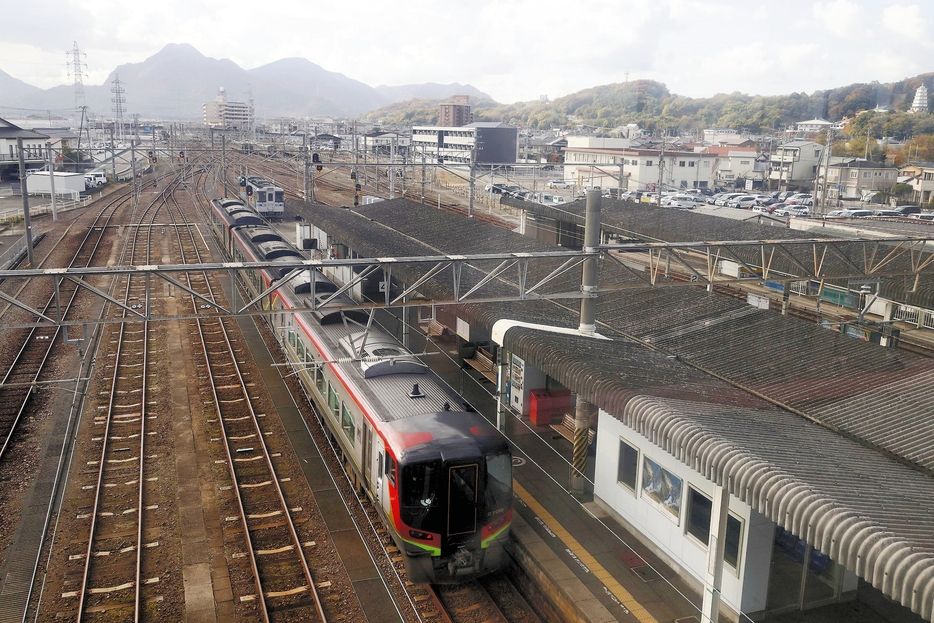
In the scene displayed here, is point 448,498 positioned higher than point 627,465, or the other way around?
point 448,498

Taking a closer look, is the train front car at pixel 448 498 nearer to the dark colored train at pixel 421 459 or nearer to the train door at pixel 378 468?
the dark colored train at pixel 421 459

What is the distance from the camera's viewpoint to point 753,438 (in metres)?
6.68

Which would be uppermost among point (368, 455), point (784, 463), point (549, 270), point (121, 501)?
point (549, 270)

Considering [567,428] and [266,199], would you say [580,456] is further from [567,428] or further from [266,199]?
[266,199]

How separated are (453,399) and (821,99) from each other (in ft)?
277

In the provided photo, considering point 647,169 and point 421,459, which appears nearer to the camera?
point 421,459

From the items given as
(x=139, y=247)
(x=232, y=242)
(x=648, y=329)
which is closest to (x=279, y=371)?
(x=648, y=329)

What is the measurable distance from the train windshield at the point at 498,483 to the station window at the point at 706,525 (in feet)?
6.10

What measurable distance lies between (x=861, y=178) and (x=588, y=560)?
4338 centimetres

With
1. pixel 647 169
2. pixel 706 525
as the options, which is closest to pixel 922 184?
pixel 647 169

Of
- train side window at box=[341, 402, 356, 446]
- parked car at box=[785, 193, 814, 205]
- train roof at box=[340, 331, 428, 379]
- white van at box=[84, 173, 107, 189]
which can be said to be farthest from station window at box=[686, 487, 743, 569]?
white van at box=[84, 173, 107, 189]

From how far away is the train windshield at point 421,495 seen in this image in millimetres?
7582

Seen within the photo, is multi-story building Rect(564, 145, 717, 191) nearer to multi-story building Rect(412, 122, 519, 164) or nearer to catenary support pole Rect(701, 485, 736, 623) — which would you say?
multi-story building Rect(412, 122, 519, 164)

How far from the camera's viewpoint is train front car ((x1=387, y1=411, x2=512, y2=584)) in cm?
761
